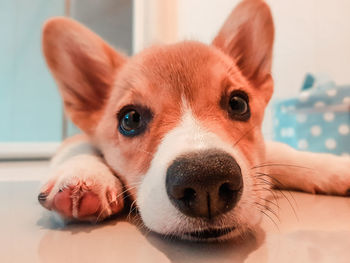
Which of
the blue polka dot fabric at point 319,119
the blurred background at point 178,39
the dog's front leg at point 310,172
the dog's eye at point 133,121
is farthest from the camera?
the blurred background at point 178,39

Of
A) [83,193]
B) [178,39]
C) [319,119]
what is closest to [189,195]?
[83,193]

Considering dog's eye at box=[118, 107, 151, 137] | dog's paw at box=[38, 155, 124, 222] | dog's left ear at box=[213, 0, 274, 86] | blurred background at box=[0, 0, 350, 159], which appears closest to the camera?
dog's paw at box=[38, 155, 124, 222]

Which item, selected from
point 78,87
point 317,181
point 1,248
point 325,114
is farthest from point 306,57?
point 1,248

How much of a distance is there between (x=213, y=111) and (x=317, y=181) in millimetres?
661

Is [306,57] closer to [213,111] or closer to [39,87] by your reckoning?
[213,111]

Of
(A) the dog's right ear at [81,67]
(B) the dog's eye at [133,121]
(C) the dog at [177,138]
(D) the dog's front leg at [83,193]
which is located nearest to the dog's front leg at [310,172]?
(C) the dog at [177,138]

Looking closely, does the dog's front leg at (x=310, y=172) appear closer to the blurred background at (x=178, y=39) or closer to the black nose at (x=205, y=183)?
the black nose at (x=205, y=183)

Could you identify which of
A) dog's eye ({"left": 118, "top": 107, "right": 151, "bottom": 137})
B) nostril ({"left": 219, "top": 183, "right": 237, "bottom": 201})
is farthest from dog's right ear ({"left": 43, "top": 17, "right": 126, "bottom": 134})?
nostril ({"left": 219, "top": 183, "right": 237, "bottom": 201})

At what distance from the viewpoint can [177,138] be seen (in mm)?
971

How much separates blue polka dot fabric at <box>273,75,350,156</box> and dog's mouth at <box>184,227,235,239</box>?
186 centimetres

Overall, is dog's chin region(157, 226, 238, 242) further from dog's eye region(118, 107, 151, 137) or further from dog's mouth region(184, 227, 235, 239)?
dog's eye region(118, 107, 151, 137)

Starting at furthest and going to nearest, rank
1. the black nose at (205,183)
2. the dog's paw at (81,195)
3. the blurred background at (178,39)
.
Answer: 1. the blurred background at (178,39)
2. the dog's paw at (81,195)
3. the black nose at (205,183)

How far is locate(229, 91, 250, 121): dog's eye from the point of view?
1231mm

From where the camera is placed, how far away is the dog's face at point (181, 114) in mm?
832
